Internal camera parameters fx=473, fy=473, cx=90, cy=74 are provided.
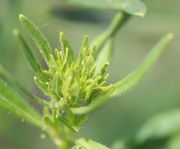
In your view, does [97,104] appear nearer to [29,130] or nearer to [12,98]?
[12,98]

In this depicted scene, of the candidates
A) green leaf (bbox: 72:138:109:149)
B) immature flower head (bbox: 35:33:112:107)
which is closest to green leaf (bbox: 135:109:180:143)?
green leaf (bbox: 72:138:109:149)

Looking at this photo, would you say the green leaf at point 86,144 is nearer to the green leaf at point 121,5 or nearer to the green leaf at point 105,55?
the green leaf at point 105,55

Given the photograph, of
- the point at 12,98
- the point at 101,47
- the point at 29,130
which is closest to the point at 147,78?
the point at 29,130

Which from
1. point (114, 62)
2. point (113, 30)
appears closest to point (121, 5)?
point (113, 30)

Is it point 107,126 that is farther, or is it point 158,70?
point 158,70

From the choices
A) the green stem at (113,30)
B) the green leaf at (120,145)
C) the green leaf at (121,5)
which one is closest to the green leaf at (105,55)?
the green stem at (113,30)

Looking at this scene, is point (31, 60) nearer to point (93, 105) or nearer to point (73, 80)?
point (73, 80)

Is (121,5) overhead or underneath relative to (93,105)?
overhead
